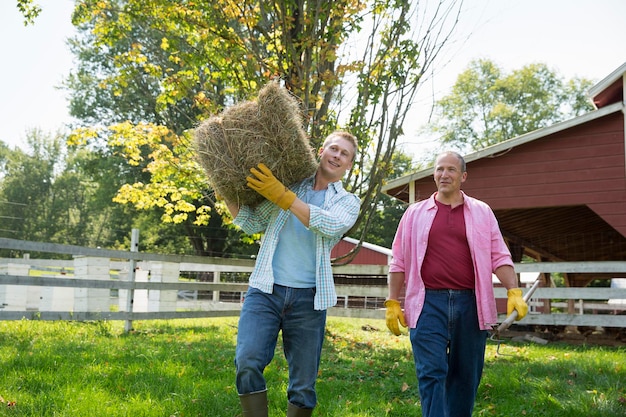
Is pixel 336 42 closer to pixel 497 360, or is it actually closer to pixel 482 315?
pixel 497 360

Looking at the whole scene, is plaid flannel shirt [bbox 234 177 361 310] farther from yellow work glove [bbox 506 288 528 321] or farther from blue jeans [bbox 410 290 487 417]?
yellow work glove [bbox 506 288 528 321]

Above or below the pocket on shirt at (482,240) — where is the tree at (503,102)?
above

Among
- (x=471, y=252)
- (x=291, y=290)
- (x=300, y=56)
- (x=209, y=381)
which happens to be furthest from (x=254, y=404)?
(x=300, y=56)

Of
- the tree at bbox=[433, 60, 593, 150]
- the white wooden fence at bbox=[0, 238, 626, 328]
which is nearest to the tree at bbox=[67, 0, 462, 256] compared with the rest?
the white wooden fence at bbox=[0, 238, 626, 328]

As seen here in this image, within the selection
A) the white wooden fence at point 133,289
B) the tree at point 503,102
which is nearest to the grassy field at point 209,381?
the white wooden fence at point 133,289

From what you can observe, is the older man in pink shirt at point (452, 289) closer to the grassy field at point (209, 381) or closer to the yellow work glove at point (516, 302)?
the yellow work glove at point (516, 302)

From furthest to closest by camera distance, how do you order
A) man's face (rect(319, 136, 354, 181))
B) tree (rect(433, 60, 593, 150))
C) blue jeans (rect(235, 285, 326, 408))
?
tree (rect(433, 60, 593, 150))
man's face (rect(319, 136, 354, 181))
blue jeans (rect(235, 285, 326, 408))

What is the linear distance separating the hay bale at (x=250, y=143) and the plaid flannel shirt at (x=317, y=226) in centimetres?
11

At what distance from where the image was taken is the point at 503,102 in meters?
40.0

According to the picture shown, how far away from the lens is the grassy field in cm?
388

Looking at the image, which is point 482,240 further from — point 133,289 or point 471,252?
point 133,289

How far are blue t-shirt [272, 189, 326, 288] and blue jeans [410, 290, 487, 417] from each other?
0.84 m

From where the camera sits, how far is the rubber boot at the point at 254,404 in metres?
2.92

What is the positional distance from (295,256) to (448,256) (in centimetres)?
102
